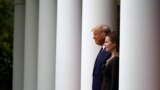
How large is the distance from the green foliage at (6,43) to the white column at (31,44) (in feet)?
20.9

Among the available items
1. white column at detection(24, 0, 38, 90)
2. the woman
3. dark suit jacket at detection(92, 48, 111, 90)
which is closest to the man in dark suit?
dark suit jacket at detection(92, 48, 111, 90)

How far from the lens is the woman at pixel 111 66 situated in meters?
7.25

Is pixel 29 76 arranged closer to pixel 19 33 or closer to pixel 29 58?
pixel 29 58

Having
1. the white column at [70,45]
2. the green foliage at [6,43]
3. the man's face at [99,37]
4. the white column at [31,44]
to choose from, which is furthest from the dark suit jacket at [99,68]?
the green foliage at [6,43]

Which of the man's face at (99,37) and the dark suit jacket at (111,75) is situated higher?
the man's face at (99,37)

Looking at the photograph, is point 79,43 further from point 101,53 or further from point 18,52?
point 18,52

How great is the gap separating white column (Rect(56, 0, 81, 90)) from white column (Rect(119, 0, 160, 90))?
13.4ft

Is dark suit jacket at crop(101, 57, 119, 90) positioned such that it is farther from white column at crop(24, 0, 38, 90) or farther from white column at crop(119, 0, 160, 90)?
white column at crop(24, 0, 38, 90)

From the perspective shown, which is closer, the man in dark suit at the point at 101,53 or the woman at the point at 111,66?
the woman at the point at 111,66

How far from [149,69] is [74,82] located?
4.34 metres

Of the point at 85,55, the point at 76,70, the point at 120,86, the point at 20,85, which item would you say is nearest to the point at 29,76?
the point at 20,85

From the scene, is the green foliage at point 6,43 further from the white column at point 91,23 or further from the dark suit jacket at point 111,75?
the dark suit jacket at point 111,75

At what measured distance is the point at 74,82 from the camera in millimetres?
10961

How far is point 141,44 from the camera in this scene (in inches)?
263
